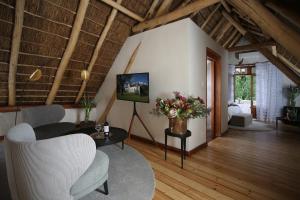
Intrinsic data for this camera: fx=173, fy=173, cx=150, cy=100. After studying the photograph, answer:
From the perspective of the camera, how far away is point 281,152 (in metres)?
3.30

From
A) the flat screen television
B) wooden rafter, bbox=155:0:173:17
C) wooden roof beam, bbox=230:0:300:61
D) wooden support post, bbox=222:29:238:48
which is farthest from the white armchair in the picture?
wooden support post, bbox=222:29:238:48

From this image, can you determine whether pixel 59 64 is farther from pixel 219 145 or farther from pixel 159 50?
pixel 219 145

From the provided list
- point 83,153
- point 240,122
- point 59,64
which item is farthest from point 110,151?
point 240,122

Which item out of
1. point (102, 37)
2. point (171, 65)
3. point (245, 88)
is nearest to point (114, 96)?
point (102, 37)

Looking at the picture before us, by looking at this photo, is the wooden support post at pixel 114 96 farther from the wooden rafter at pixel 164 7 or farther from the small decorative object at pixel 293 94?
the small decorative object at pixel 293 94

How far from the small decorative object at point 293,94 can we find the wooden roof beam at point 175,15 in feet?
15.4

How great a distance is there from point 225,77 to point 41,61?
442 cm

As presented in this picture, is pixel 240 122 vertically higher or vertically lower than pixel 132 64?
lower

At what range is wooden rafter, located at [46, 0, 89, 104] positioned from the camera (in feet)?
9.93

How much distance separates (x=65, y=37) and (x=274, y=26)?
3485 millimetres

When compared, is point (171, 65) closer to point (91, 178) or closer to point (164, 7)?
point (164, 7)

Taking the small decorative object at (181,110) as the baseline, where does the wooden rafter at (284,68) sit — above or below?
above

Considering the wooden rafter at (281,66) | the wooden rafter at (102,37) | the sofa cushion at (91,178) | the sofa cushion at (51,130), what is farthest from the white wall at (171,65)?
the wooden rafter at (281,66)

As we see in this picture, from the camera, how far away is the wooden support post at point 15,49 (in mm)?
2623
